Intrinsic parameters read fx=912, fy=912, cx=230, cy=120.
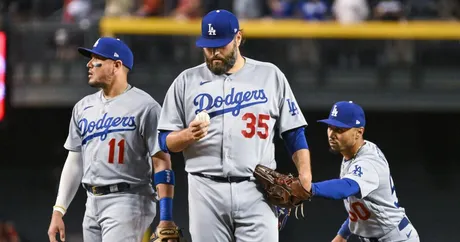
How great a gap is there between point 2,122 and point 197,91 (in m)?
4.44

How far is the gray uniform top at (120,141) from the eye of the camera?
4816 mm

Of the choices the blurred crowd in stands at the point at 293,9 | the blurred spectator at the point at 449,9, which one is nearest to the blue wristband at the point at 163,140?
the blurred crowd in stands at the point at 293,9

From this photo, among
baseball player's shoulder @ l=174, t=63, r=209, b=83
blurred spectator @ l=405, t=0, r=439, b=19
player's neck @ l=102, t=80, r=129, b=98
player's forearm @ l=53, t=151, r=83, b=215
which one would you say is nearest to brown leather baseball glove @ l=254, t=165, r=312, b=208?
baseball player's shoulder @ l=174, t=63, r=209, b=83

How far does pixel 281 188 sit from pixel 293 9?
670 cm

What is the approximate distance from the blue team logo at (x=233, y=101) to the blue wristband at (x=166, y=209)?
0.57m

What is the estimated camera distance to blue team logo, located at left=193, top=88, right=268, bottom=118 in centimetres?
433

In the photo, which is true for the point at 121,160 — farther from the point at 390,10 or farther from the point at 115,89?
the point at 390,10

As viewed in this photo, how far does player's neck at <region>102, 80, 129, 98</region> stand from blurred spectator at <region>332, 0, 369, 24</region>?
5.81 m

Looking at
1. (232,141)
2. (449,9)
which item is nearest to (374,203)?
(232,141)

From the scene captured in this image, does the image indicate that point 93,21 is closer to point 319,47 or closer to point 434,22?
point 319,47

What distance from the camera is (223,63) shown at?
4.32 m

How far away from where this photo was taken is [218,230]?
4305mm

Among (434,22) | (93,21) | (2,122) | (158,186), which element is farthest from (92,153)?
(434,22)

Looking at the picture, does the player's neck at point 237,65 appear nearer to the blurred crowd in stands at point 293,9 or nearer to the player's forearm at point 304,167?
the player's forearm at point 304,167
